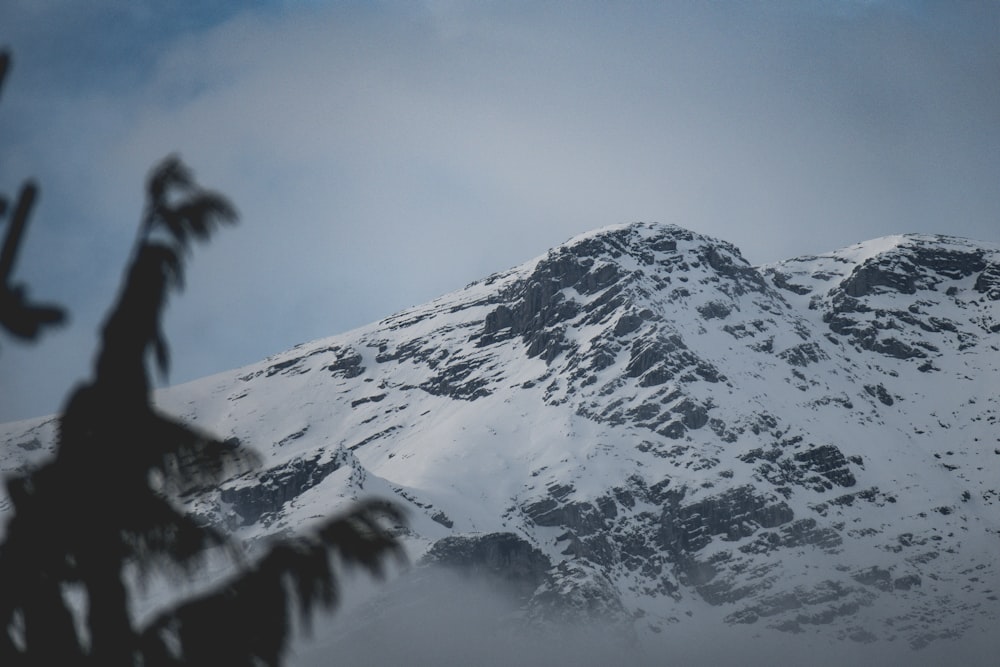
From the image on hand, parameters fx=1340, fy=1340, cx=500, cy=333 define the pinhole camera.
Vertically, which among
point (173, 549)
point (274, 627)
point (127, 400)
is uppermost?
point (127, 400)

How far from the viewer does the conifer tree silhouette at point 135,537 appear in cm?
579

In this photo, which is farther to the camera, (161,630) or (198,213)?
(198,213)

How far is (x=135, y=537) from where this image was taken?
6.21 meters

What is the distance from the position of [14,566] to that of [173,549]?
0.71 m

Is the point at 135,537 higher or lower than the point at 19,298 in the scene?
lower

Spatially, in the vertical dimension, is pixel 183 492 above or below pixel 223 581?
above

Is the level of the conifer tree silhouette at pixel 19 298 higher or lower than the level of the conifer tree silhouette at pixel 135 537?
higher

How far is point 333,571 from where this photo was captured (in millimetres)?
5848

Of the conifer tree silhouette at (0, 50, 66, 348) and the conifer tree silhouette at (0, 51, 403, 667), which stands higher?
the conifer tree silhouette at (0, 50, 66, 348)

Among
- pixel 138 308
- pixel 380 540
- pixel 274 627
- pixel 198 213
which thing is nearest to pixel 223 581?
pixel 274 627

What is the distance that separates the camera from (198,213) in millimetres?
6156

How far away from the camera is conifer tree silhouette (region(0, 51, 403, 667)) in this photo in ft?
19.0

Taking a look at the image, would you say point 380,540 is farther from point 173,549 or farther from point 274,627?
point 173,549

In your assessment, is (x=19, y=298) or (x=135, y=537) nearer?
(x=19, y=298)
